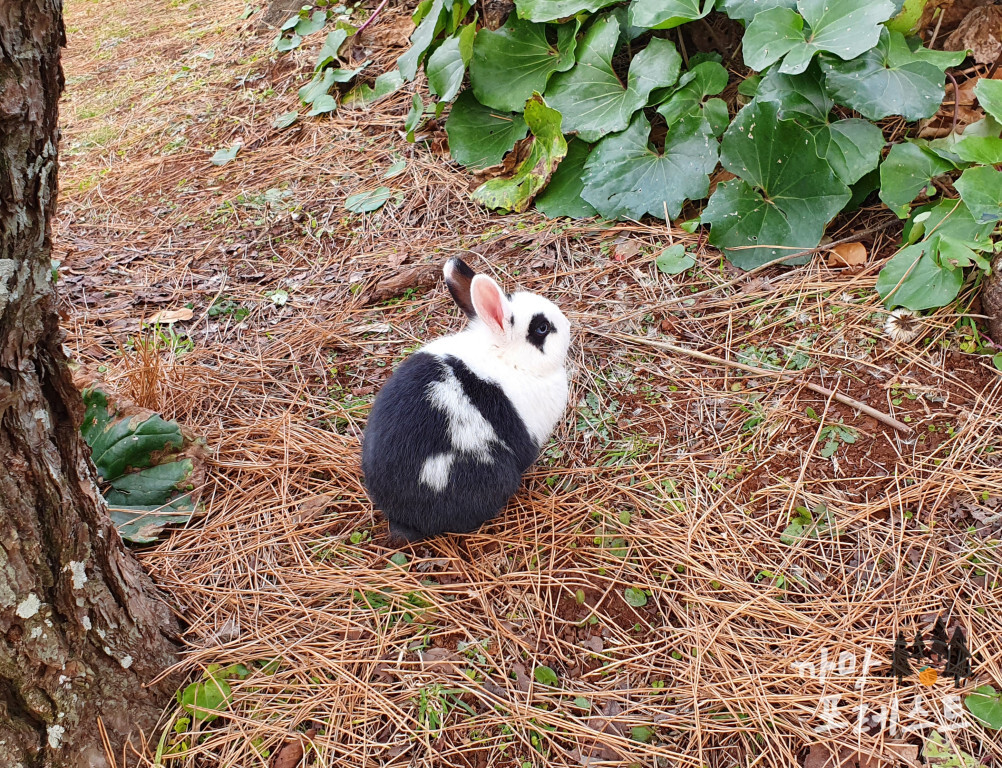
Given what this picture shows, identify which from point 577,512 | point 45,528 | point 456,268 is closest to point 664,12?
point 456,268

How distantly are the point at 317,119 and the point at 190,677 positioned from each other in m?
3.35

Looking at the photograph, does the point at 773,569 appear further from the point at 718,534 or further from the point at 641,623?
the point at 641,623

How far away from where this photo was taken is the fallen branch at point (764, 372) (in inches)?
89.3

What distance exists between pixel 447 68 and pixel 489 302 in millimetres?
1949

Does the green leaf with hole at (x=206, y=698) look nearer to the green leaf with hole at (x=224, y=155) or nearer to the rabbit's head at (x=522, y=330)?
the rabbit's head at (x=522, y=330)

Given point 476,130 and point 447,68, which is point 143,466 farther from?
point 447,68

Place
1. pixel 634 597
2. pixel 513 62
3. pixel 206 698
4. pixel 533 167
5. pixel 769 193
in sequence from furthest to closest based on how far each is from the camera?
pixel 513 62, pixel 533 167, pixel 769 193, pixel 634 597, pixel 206 698

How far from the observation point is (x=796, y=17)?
9.02 ft

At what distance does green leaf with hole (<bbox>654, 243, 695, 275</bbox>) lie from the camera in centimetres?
292

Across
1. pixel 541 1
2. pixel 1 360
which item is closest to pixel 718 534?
pixel 1 360

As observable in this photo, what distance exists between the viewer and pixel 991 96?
2.39 metres

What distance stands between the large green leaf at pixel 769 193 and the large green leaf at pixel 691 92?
1.08 ft

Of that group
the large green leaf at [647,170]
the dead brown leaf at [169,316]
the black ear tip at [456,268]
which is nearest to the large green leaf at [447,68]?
the large green leaf at [647,170]

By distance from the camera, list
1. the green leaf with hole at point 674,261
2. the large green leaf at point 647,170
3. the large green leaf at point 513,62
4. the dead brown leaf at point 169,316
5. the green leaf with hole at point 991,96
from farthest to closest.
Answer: the large green leaf at point 513,62 < the dead brown leaf at point 169,316 < the large green leaf at point 647,170 < the green leaf with hole at point 674,261 < the green leaf with hole at point 991,96
